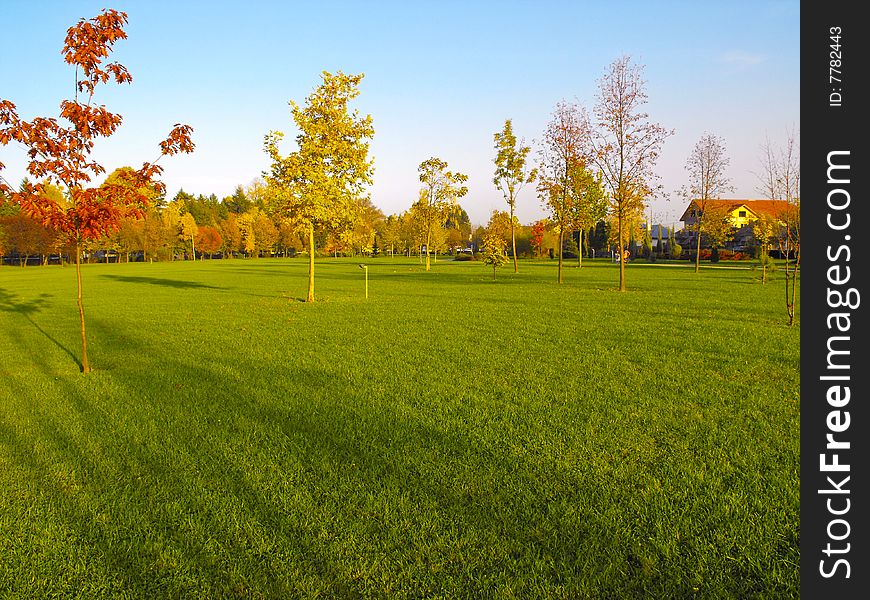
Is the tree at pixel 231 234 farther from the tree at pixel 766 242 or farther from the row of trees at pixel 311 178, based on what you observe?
the tree at pixel 766 242

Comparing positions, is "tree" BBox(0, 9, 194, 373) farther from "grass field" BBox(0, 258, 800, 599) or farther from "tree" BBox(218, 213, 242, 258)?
"tree" BBox(218, 213, 242, 258)

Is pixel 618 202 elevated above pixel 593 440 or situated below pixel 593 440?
above

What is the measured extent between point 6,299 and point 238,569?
25237 millimetres

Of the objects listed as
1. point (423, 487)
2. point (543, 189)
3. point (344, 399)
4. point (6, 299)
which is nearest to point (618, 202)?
point (543, 189)

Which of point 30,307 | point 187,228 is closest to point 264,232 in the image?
point 187,228

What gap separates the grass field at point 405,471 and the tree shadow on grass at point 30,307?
2095mm

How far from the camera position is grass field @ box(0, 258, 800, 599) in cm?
297

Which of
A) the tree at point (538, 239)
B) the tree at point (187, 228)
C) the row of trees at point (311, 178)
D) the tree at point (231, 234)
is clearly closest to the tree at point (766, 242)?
the row of trees at point (311, 178)

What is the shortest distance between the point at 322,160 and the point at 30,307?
39.2 ft

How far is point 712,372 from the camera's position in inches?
300

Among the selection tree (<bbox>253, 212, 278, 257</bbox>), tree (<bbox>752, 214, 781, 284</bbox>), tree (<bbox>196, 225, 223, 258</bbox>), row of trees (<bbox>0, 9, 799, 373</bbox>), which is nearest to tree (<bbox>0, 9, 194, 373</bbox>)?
row of trees (<bbox>0, 9, 799, 373</bbox>)

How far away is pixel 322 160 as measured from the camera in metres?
18.6
